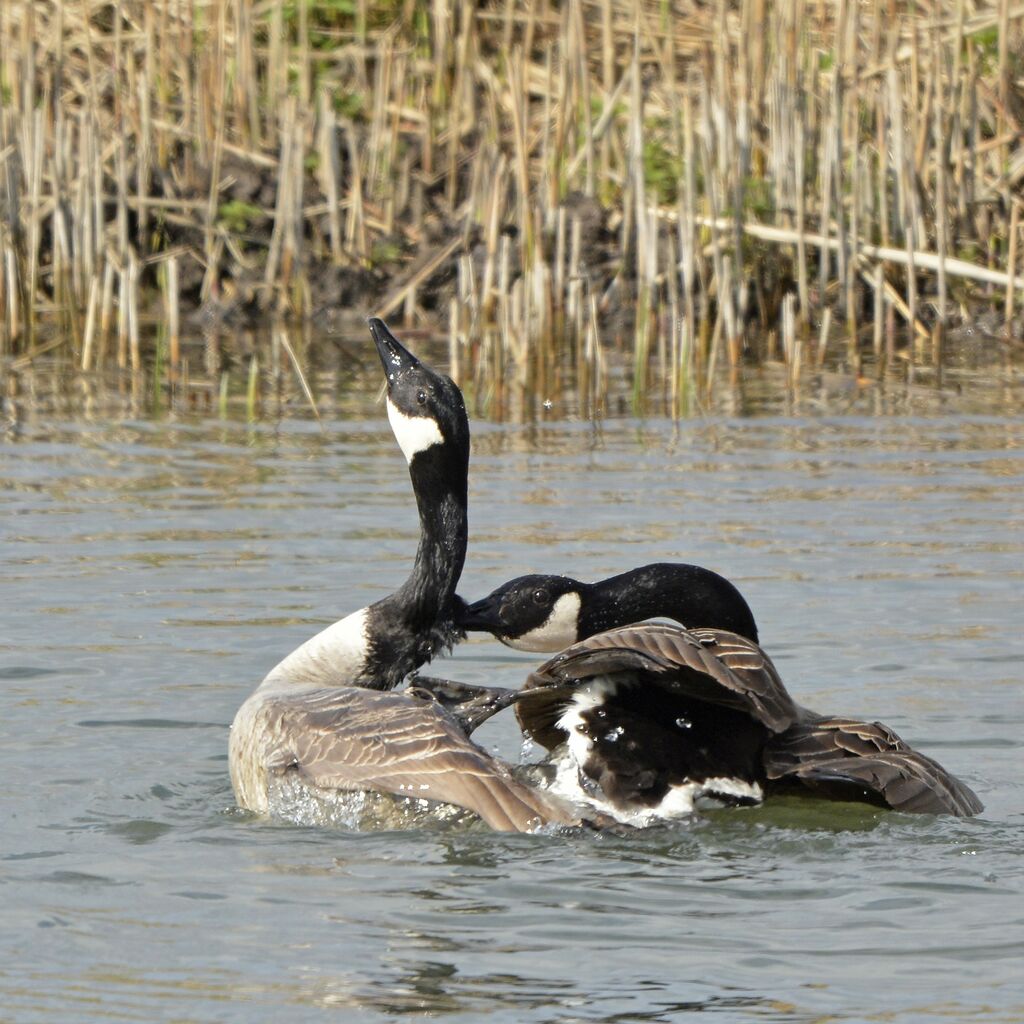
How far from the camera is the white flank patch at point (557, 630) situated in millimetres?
6742

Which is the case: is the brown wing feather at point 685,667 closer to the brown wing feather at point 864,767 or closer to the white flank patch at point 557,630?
the brown wing feather at point 864,767

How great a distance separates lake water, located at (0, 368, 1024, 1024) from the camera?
437 cm

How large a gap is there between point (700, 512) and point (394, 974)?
5.20 meters

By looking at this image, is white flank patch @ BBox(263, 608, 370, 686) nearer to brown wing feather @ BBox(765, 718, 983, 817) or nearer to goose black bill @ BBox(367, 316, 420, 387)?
goose black bill @ BBox(367, 316, 420, 387)

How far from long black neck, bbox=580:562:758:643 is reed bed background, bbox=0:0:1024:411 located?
16.6ft

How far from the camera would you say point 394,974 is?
4379 millimetres

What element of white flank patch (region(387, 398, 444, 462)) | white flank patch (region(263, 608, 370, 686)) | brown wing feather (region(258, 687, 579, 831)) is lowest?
brown wing feather (region(258, 687, 579, 831))

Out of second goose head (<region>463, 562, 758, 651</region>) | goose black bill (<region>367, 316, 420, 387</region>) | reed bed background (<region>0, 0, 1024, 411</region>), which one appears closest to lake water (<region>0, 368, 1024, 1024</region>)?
second goose head (<region>463, 562, 758, 651</region>)

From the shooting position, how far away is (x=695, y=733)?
5621 millimetres

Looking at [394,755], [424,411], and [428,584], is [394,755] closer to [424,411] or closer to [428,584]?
[428,584]

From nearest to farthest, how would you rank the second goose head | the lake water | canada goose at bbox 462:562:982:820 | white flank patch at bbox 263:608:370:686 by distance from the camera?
the lake water
canada goose at bbox 462:562:982:820
white flank patch at bbox 263:608:370:686
the second goose head

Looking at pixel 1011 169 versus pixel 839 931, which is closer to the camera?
pixel 839 931

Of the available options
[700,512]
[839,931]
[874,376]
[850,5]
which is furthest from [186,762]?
[850,5]

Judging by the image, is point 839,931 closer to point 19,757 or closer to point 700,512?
point 19,757
